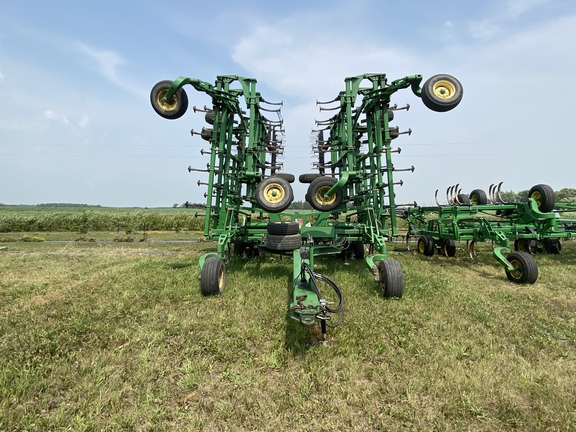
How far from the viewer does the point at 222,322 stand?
17.4 feet

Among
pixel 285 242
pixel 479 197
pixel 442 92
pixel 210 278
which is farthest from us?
pixel 479 197

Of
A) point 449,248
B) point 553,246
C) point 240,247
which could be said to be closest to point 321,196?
point 240,247

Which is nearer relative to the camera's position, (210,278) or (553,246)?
(210,278)

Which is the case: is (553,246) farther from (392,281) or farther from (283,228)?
(283,228)

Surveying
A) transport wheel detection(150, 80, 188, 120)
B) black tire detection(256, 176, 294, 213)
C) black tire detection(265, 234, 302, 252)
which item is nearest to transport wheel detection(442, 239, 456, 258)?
black tire detection(256, 176, 294, 213)

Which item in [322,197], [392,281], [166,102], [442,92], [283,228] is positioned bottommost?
[392,281]

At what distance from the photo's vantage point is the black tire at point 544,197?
1289 cm

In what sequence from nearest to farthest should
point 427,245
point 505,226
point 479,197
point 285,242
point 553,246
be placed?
point 285,242 → point 505,226 → point 553,246 → point 427,245 → point 479,197

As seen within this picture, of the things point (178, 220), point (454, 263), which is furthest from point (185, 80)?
point (178, 220)

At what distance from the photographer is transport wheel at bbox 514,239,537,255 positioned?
14.7 meters

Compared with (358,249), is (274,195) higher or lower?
higher

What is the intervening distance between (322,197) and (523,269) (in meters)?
6.65

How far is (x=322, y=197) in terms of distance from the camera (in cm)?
870

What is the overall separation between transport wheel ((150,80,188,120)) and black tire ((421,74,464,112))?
25.6ft
